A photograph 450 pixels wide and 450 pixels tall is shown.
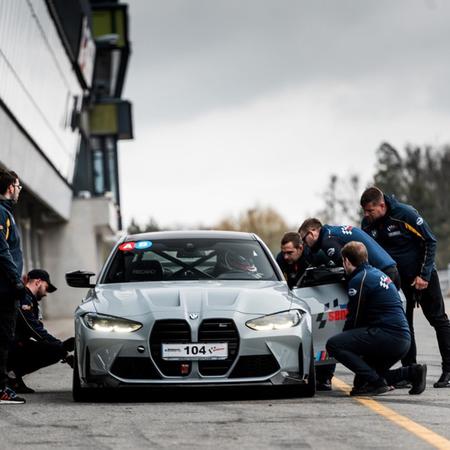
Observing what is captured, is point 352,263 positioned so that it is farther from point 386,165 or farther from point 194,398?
point 386,165

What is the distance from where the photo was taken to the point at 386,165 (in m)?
99.9

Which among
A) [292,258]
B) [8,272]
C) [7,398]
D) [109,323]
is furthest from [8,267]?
[292,258]

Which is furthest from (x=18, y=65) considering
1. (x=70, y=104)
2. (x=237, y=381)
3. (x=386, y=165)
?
(x=386, y=165)

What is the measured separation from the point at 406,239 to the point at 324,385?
4.80ft

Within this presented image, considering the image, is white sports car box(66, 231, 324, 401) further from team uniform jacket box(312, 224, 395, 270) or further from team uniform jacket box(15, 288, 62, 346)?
team uniform jacket box(15, 288, 62, 346)

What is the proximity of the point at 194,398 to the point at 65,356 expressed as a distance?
68.9 inches

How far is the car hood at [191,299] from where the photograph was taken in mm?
9992

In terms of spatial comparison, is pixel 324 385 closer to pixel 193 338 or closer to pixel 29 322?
pixel 193 338

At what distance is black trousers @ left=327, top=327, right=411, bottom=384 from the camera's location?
34.5 feet

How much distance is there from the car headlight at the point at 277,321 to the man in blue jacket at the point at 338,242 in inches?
48.7

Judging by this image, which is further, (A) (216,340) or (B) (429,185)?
(B) (429,185)

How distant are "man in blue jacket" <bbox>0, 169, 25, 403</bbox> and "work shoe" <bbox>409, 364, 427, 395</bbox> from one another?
297cm

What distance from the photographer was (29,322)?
11664mm

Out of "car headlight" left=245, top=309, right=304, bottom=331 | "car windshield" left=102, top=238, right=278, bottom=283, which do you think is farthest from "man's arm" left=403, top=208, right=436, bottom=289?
"car headlight" left=245, top=309, right=304, bottom=331
